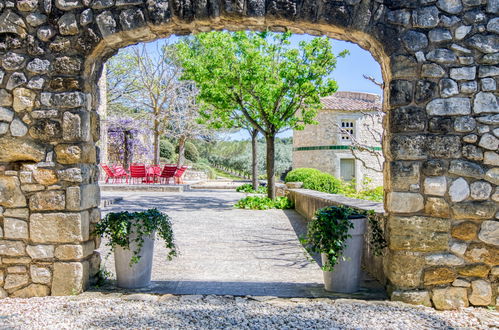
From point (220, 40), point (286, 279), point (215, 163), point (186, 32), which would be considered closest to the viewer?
point (186, 32)

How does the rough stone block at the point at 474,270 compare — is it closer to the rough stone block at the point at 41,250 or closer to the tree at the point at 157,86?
the rough stone block at the point at 41,250

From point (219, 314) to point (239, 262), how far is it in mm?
1853

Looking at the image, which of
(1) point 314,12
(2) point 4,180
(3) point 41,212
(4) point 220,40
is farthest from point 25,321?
(4) point 220,40

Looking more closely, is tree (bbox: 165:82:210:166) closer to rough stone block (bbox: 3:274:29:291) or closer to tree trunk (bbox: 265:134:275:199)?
tree trunk (bbox: 265:134:275:199)

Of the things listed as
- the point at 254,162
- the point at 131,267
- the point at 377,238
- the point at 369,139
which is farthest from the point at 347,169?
the point at 131,267

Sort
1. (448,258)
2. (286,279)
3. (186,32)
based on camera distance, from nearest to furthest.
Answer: (448,258) < (186,32) < (286,279)

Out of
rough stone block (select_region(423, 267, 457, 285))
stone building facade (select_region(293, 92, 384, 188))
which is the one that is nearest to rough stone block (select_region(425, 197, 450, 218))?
rough stone block (select_region(423, 267, 457, 285))

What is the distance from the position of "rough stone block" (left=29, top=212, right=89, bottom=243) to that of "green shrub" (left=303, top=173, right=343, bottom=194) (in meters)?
10.5

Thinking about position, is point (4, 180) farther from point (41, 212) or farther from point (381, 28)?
point (381, 28)

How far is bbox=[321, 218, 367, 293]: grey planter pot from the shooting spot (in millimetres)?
3691

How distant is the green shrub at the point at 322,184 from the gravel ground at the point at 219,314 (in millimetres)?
10084

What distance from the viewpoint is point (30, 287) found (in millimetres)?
3648

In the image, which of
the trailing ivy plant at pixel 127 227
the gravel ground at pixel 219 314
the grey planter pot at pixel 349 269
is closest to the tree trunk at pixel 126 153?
the trailing ivy plant at pixel 127 227

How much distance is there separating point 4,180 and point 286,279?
286 cm
